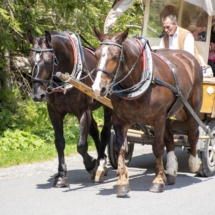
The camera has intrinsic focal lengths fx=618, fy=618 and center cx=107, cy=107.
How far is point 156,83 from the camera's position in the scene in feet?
25.8

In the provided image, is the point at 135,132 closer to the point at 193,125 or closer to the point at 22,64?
the point at 193,125

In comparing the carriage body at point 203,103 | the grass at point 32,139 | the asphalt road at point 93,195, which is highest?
the carriage body at point 203,103

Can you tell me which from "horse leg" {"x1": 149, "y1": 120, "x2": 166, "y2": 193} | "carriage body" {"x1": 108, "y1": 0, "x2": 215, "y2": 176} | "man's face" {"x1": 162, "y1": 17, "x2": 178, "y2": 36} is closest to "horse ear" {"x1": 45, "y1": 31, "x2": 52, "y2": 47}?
"horse leg" {"x1": 149, "y1": 120, "x2": 166, "y2": 193}

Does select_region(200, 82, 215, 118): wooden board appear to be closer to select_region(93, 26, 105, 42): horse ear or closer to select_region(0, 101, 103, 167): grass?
select_region(93, 26, 105, 42): horse ear

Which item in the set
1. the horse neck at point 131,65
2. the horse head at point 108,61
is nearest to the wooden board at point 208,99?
the horse neck at point 131,65

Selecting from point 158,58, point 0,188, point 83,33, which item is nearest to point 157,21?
point 158,58

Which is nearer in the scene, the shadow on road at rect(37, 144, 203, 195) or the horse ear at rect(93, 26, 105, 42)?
the horse ear at rect(93, 26, 105, 42)

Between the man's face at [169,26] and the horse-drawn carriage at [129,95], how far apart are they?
344 mm

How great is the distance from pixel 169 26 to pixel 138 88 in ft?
6.41

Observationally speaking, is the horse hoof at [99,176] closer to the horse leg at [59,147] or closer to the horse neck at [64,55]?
the horse leg at [59,147]

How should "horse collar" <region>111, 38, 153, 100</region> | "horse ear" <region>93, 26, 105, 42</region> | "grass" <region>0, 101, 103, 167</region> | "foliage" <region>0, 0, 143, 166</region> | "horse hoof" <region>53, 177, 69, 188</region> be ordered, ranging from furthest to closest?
"foliage" <region>0, 0, 143, 166</region>, "grass" <region>0, 101, 103, 167</region>, "horse hoof" <region>53, 177, 69, 188</region>, "horse collar" <region>111, 38, 153, 100</region>, "horse ear" <region>93, 26, 105, 42</region>

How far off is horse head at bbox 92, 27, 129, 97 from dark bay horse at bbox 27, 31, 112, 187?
34.4 inches

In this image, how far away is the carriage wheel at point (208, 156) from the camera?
9078mm

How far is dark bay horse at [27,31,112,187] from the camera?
25.7ft
